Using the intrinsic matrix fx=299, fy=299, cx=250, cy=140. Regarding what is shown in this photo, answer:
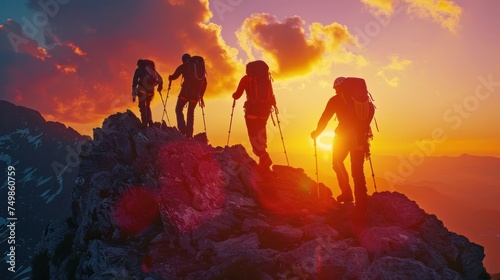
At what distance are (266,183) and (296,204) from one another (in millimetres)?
2464

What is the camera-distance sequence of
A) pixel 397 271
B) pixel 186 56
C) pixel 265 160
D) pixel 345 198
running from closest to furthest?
pixel 397 271 → pixel 345 198 → pixel 265 160 → pixel 186 56

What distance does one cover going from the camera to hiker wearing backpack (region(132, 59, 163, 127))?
19.6m

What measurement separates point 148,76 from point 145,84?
566mm

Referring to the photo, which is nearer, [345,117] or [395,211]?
[345,117]

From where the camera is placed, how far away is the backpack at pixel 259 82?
15047mm

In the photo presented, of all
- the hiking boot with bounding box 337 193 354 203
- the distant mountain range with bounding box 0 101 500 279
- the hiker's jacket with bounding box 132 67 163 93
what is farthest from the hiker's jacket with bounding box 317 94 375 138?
the hiker's jacket with bounding box 132 67 163 93

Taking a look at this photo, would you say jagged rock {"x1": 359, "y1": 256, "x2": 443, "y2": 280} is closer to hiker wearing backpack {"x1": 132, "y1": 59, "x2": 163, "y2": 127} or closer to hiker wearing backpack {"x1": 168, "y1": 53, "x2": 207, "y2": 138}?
hiker wearing backpack {"x1": 168, "y1": 53, "x2": 207, "y2": 138}

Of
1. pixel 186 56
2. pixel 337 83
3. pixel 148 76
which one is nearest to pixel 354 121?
pixel 337 83

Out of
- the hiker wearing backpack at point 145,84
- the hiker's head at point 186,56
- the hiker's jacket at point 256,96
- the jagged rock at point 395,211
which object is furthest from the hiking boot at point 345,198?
the hiker wearing backpack at point 145,84

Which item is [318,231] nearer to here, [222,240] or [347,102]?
[222,240]

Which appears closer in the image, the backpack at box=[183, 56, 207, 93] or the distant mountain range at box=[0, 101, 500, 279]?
the distant mountain range at box=[0, 101, 500, 279]

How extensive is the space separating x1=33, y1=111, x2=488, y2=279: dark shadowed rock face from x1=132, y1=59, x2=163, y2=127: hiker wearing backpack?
190 cm

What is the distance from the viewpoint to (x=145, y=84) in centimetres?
1986

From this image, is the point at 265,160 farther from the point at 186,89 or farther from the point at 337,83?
the point at 186,89
